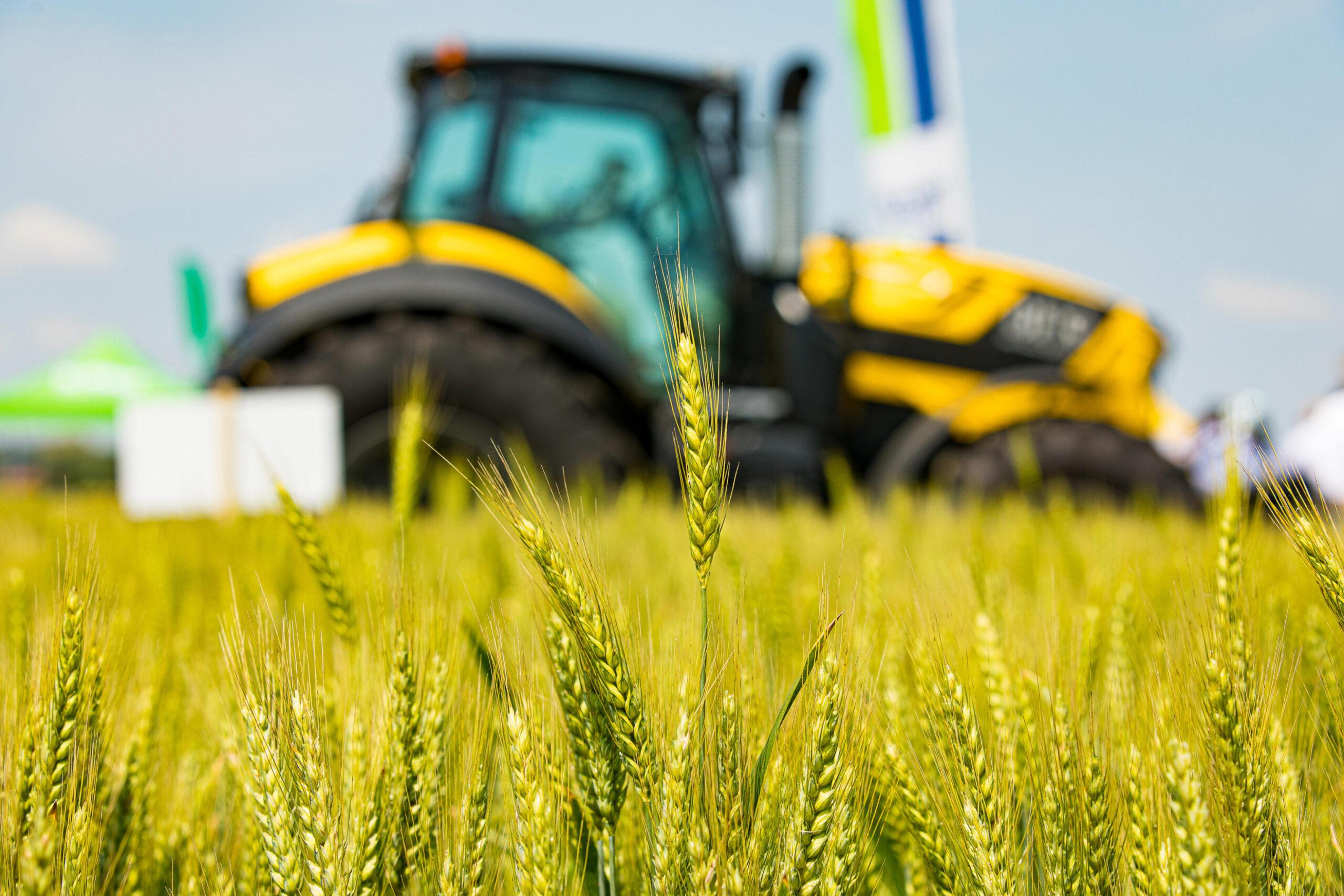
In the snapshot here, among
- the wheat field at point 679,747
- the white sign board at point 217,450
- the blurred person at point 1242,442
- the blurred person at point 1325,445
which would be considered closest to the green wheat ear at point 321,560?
the wheat field at point 679,747

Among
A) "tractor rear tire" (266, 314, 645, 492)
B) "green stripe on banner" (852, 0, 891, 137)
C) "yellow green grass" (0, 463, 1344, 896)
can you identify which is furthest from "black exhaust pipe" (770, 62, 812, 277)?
"green stripe on banner" (852, 0, 891, 137)

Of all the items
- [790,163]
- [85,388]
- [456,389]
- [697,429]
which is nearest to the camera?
[697,429]

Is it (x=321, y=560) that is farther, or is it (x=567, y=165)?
(x=567, y=165)

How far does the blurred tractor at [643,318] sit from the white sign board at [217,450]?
90 centimetres

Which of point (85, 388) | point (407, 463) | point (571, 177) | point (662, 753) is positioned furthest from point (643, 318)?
point (85, 388)

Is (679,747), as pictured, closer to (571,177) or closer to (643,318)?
(643,318)

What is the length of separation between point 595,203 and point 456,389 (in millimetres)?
1163

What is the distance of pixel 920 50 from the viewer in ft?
23.7

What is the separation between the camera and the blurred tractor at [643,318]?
3248 millimetres

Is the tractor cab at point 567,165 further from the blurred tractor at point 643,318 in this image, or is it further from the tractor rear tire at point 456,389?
the tractor rear tire at point 456,389

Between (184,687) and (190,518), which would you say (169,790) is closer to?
(184,687)

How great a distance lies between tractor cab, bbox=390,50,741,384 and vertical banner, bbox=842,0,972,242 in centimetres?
347

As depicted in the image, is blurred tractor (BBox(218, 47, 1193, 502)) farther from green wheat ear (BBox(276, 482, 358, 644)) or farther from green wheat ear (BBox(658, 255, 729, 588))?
green wheat ear (BBox(658, 255, 729, 588))

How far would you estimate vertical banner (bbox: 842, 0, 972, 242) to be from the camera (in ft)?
22.5
